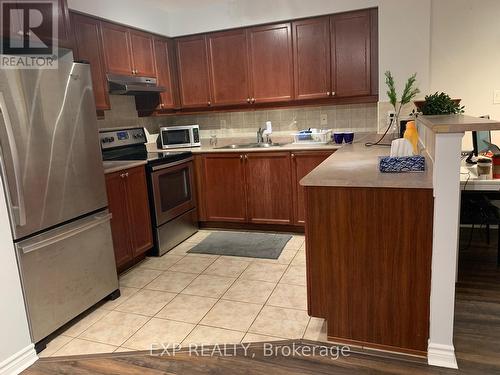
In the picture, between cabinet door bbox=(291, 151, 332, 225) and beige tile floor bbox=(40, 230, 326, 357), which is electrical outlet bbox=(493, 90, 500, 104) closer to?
cabinet door bbox=(291, 151, 332, 225)

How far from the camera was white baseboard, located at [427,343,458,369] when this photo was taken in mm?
1795

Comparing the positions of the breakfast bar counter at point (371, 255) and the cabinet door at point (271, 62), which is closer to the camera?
the breakfast bar counter at point (371, 255)

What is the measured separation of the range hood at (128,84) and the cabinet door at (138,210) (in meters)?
0.76

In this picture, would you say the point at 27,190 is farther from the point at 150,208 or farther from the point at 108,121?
the point at 108,121

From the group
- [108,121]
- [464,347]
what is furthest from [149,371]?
[108,121]

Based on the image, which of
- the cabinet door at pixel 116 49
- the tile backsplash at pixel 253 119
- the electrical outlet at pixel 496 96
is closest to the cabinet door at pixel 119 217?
the tile backsplash at pixel 253 119

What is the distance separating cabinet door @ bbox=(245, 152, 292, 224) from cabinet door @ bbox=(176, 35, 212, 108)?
1000mm

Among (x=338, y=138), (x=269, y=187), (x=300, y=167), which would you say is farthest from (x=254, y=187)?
(x=338, y=138)

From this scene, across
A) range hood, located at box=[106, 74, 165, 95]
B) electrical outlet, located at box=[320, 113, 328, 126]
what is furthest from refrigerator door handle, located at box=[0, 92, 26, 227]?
electrical outlet, located at box=[320, 113, 328, 126]

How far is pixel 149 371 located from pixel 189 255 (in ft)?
5.27

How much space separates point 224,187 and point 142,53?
5.22ft

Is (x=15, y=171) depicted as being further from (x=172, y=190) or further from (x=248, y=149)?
(x=248, y=149)
